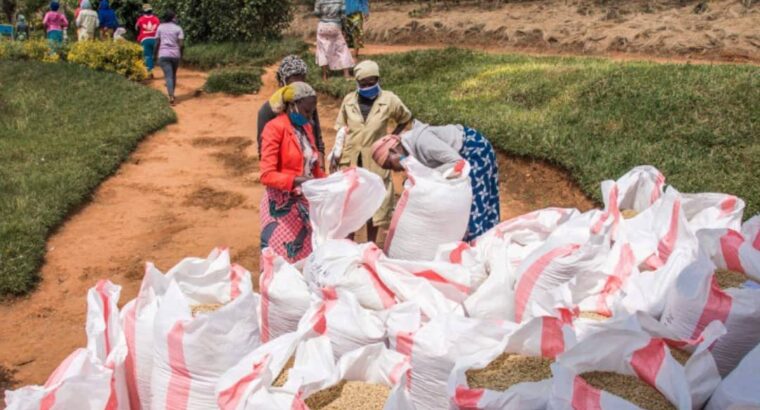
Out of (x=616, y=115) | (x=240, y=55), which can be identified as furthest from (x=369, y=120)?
(x=240, y=55)

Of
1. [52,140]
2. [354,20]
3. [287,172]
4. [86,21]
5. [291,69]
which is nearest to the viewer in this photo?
[287,172]

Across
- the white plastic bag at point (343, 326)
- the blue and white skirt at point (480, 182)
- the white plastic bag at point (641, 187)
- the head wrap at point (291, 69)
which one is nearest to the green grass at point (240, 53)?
the head wrap at point (291, 69)

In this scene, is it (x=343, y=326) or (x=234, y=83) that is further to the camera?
(x=234, y=83)

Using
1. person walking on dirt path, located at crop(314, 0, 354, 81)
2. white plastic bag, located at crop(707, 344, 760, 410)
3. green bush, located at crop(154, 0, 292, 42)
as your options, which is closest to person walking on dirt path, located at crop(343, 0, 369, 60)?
person walking on dirt path, located at crop(314, 0, 354, 81)

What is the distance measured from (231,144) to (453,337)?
23.9ft

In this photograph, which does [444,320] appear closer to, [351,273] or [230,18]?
[351,273]

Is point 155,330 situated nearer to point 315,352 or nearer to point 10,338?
point 315,352

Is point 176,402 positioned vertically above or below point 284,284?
below

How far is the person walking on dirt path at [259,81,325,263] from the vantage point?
414 cm

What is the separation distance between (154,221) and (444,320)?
16.1ft

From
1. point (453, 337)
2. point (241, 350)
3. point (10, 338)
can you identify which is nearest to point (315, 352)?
point (241, 350)

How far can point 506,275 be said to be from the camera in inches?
125

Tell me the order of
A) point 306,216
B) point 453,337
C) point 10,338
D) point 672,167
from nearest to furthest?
point 453,337
point 306,216
point 10,338
point 672,167

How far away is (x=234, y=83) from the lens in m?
12.0
